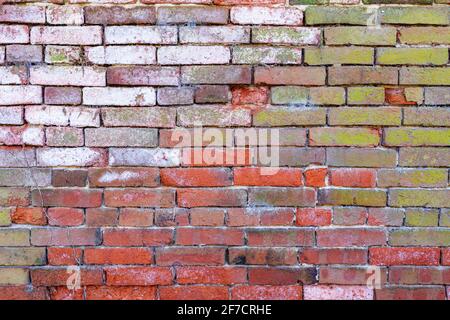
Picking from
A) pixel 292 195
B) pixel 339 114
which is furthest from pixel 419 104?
pixel 292 195

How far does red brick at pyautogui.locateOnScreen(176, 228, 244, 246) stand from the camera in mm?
1897

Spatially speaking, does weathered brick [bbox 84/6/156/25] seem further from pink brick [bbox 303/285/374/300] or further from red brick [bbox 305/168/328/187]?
pink brick [bbox 303/285/374/300]

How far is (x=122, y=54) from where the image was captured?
71.8 inches

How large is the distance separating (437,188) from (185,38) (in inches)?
49.8

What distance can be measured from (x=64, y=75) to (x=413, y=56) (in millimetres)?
1484

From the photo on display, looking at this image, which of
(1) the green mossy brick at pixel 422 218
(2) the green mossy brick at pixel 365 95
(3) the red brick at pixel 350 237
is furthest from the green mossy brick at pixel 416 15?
(3) the red brick at pixel 350 237

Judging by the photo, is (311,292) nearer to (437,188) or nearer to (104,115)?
(437,188)

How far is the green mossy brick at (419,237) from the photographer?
1.88 m

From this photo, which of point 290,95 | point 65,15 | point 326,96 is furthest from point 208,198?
point 65,15

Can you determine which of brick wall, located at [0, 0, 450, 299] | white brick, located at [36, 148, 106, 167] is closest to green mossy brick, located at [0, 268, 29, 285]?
brick wall, located at [0, 0, 450, 299]

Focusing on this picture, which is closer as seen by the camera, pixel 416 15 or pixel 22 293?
pixel 416 15

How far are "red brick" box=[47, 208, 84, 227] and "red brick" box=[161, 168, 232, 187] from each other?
404 millimetres

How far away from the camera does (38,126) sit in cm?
185

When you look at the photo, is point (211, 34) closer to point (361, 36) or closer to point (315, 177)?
point (361, 36)
